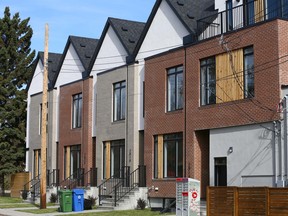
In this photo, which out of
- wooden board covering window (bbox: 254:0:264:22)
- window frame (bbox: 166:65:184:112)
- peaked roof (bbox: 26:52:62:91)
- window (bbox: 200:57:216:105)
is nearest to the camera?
wooden board covering window (bbox: 254:0:264:22)

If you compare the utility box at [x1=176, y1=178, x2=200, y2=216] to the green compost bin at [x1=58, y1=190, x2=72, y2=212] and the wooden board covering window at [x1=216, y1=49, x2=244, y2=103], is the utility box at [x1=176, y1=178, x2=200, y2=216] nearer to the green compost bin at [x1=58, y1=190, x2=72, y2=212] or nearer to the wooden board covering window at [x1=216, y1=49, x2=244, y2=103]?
the wooden board covering window at [x1=216, y1=49, x2=244, y2=103]

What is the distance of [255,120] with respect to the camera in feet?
74.5

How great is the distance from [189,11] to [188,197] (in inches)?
471

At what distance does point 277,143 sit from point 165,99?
813 cm

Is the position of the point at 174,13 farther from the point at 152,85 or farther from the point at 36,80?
the point at 36,80

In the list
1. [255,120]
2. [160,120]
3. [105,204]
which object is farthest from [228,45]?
[105,204]

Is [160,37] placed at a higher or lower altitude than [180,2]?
lower

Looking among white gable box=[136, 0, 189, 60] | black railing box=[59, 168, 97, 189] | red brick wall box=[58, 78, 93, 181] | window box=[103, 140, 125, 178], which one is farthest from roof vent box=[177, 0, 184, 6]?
black railing box=[59, 168, 97, 189]

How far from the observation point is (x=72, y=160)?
38375mm

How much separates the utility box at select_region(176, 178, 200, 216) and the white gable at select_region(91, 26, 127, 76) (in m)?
13.9

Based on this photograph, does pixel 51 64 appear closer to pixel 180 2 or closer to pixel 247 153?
pixel 180 2

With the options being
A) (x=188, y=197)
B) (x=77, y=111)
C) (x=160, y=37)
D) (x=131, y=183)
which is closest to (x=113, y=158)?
(x=131, y=183)

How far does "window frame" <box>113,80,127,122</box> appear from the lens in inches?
1286

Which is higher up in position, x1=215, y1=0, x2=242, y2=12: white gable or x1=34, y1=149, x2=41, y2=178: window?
x1=215, y1=0, x2=242, y2=12: white gable
